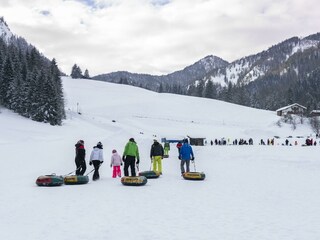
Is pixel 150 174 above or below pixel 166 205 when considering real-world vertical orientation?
above

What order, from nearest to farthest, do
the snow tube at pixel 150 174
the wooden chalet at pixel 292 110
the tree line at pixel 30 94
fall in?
the snow tube at pixel 150 174 < the tree line at pixel 30 94 < the wooden chalet at pixel 292 110

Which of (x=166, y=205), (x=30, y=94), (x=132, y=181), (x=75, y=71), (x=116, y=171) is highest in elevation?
(x=75, y=71)

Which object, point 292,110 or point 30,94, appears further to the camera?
point 292,110

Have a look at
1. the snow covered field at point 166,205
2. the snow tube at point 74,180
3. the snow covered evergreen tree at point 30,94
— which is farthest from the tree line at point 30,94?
the snow tube at point 74,180

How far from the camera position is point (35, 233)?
304 inches

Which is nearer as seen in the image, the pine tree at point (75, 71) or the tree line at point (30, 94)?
the tree line at point (30, 94)

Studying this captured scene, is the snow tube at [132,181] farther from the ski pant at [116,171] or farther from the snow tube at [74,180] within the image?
the ski pant at [116,171]

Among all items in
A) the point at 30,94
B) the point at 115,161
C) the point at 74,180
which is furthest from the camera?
the point at 30,94

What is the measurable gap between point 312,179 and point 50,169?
41.5 feet

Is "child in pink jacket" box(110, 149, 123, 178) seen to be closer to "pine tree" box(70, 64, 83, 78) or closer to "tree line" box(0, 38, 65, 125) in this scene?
"tree line" box(0, 38, 65, 125)

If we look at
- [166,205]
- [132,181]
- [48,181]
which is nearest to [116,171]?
[132,181]

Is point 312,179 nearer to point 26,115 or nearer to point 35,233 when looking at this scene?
point 35,233

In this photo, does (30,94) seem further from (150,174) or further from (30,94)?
(150,174)

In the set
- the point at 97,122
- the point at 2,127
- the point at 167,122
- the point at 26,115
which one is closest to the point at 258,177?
the point at 2,127
